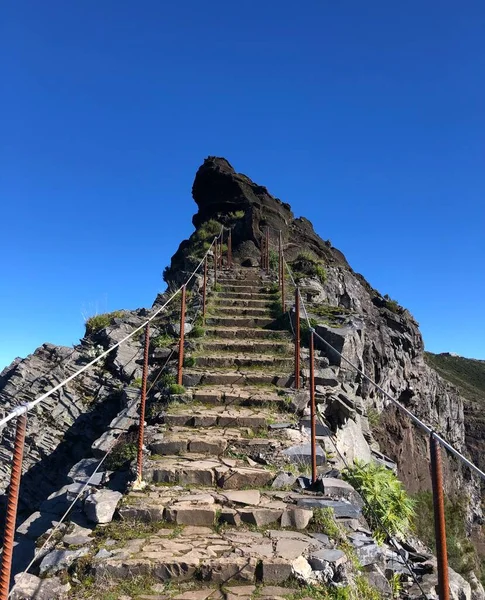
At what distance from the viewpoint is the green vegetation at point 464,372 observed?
61.2 meters

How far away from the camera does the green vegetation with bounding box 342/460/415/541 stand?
552 centimetres

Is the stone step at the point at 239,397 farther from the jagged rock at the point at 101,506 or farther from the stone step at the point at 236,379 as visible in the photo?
the jagged rock at the point at 101,506

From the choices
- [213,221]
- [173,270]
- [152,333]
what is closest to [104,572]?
[152,333]

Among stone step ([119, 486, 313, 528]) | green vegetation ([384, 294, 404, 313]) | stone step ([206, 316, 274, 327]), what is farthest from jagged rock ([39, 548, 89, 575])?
green vegetation ([384, 294, 404, 313])

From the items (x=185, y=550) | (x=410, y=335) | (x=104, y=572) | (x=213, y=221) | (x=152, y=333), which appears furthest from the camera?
(x=213, y=221)

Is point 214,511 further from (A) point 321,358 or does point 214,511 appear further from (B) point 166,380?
(A) point 321,358

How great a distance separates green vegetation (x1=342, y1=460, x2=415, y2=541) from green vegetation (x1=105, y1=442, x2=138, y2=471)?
2913 millimetres

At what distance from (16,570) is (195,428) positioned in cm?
305

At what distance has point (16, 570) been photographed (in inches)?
173

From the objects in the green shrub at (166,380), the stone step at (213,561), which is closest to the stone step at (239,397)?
the green shrub at (166,380)

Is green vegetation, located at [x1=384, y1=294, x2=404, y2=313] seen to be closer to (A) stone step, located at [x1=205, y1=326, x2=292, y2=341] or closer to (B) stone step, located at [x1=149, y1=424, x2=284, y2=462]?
(A) stone step, located at [x1=205, y1=326, x2=292, y2=341]

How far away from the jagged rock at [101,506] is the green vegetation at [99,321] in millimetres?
8266

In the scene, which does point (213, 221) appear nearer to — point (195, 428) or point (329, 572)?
point (195, 428)

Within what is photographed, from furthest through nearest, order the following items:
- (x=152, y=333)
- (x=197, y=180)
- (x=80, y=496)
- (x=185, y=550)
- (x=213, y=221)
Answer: (x=197, y=180)
(x=213, y=221)
(x=152, y=333)
(x=80, y=496)
(x=185, y=550)
